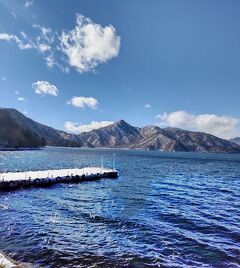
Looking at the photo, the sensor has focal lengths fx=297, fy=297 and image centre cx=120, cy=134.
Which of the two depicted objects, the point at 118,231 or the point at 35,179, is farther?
the point at 35,179

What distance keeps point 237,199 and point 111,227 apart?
30.9 m

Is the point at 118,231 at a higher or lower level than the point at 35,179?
lower

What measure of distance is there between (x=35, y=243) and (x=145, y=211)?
18074 millimetres

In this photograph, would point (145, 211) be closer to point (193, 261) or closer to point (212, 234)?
point (212, 234)

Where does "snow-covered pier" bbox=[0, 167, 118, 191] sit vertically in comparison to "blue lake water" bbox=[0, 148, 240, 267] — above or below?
above

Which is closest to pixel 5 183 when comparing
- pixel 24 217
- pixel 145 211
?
A: pixel 24 217

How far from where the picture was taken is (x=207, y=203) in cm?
4809

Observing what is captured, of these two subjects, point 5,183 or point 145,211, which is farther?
point 5,183

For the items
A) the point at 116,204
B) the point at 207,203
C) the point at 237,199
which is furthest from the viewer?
the point at 237,199

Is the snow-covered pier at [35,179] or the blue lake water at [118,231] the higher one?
the snow-covered pier at [35,179]

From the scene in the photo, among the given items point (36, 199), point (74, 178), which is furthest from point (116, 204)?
point (74, 178)

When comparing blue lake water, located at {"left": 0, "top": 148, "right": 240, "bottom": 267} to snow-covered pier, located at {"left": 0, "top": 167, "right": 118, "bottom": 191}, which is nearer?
blue lake water, located at {"left": 0, "top": 148, "right": 240, "bottom": 267}

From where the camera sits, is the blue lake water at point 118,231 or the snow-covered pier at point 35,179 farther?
the snow-covered pier at point 35,179

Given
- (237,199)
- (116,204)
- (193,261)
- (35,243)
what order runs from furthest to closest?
(237,199), (116,204), (35,243), (193,261)
